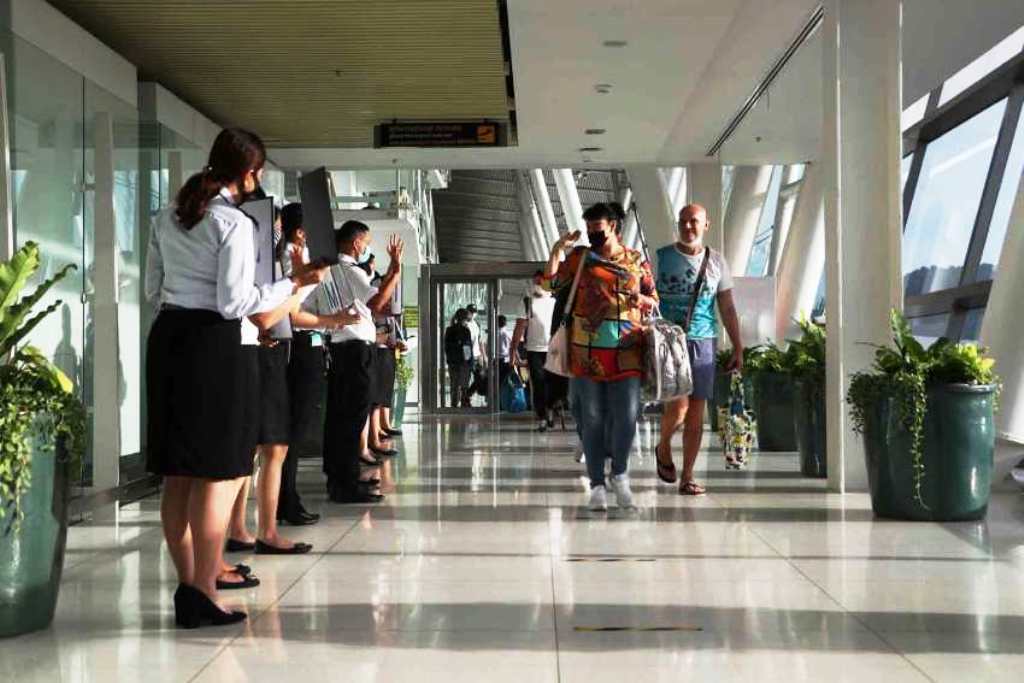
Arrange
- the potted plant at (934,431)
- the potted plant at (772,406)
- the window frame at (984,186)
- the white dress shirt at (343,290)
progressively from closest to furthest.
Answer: the potted plant at (934,431)
the white dress shirt at (343,290)
the potted plant at (772,406)
the window frame at (984,186)

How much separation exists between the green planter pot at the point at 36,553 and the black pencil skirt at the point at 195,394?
14.9 inches

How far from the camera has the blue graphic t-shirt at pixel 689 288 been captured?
8.16 metres

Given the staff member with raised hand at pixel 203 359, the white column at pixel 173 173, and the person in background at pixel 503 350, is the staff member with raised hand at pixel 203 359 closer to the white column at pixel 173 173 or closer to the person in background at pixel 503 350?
the white column at pixel 173 173

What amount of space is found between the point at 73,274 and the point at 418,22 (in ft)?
10.1

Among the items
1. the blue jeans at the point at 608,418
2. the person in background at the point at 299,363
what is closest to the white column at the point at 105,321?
the person in background at the point at 299,363

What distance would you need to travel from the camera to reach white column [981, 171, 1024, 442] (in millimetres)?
8086

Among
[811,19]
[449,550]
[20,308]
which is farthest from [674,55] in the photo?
[20,308]

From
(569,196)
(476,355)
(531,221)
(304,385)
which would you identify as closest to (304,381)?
(304,385)

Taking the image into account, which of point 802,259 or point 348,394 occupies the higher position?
point 802,259

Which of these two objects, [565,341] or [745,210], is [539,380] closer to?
[745,210]

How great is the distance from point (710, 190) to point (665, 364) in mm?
10534

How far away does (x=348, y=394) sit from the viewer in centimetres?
786

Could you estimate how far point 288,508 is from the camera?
280 inches

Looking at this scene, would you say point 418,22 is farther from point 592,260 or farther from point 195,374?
point 195,374
